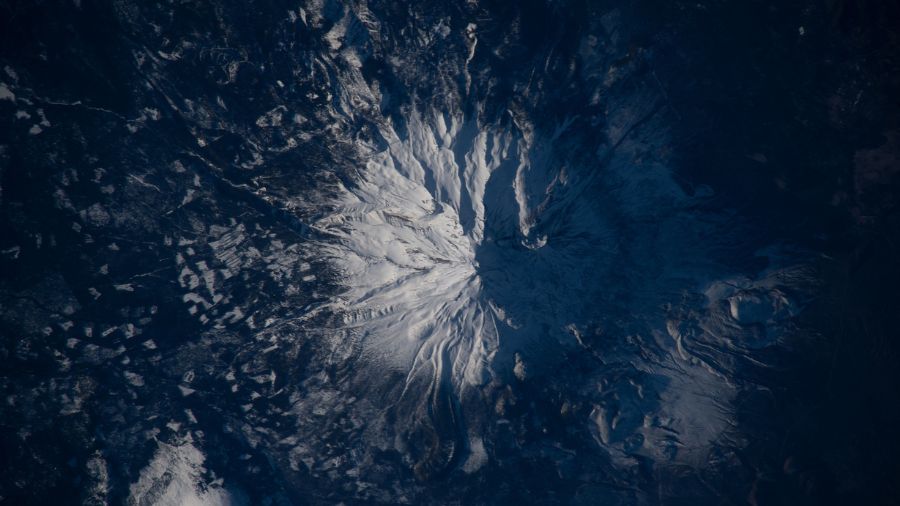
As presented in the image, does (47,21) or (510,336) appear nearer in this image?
(47,21)

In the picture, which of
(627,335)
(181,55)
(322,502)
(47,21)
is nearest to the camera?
(47,21)

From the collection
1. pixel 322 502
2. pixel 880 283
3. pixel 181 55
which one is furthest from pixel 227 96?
pixel 880 283

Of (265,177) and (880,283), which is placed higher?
(265,177)

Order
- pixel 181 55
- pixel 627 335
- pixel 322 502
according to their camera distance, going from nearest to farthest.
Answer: pixel 181 55 → pixel 627 335 → pixel 322 502

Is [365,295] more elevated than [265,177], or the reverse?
[265,177]

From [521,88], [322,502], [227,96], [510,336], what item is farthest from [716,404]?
[227,96]

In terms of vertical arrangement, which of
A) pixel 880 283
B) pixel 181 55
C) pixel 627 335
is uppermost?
pixel 181 55

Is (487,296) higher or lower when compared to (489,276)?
lower

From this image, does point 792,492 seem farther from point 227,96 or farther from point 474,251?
point 227,96

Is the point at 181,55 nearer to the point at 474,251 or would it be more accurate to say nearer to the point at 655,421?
the point at 474,251
